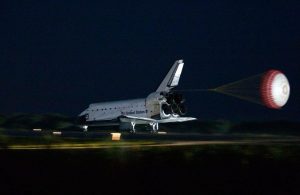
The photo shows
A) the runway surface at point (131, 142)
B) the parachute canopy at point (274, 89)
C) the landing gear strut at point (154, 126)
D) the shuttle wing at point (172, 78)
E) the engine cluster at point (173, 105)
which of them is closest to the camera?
the runway surface at point (131, 142)

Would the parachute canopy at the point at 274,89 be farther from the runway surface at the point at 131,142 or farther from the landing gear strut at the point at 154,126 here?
the landing gear strut at the point at 154,126

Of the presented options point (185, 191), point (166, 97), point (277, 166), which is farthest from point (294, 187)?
point (166, 97)

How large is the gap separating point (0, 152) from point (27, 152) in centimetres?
126

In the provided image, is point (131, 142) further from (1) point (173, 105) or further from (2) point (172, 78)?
(2) point (172, 78)

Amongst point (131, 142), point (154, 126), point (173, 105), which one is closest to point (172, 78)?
point (173, 105)

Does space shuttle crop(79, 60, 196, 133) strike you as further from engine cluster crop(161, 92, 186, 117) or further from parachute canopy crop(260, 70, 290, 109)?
parachute canopy crop(260, 70, 290, 109)

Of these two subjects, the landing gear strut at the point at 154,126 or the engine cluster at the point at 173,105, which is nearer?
the engine cluster at the point at 173,105

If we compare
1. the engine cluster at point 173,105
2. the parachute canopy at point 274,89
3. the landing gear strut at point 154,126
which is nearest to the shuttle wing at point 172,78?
the engine cluster at point 173,105

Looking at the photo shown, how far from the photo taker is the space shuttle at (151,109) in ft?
192

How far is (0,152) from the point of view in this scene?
1033 inches

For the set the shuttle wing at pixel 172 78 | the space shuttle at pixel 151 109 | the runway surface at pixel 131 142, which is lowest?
the runway surface at pixel 131 142

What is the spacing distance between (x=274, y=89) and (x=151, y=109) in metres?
26.6

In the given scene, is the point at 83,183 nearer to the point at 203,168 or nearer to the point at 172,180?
the point at 172,180

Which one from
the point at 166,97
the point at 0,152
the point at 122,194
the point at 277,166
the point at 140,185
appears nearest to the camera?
the point at 122,194
